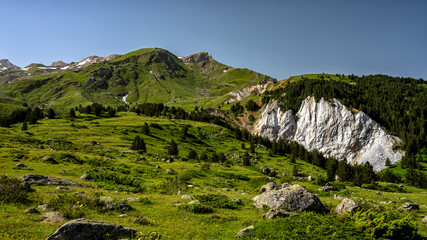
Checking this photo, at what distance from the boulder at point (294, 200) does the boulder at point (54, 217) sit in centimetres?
1538

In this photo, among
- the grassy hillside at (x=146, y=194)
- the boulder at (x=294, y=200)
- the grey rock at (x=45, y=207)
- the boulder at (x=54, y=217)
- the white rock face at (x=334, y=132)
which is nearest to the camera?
the boulder at (x=54, y=217)

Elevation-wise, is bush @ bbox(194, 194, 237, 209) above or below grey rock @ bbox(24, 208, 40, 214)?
below

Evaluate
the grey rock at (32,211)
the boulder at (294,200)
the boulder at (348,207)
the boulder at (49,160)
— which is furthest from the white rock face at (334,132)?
the grey rock at (32,211)

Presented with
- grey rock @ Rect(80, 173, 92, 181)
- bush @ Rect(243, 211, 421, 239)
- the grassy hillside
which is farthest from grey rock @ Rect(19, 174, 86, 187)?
bush @ Rect(243, 211, 421, 239)

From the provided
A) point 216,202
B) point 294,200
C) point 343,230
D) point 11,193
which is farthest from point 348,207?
point 11,193

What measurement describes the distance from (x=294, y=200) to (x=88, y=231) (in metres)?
15.5

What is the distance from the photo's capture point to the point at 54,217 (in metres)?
12.0

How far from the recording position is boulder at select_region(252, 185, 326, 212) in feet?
55.7

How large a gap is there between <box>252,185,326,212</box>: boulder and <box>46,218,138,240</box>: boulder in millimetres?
12788

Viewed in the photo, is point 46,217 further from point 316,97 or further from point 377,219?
point 316,97

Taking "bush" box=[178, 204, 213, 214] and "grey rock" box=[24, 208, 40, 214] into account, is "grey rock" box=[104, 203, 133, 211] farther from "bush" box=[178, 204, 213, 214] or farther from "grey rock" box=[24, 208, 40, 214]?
"bush" box=[178, 204, 213, 214]

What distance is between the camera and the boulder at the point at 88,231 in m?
8.90

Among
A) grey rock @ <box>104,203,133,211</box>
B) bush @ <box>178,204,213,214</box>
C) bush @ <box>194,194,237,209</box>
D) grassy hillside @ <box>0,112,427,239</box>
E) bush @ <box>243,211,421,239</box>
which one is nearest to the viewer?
bush @ <box>243,211,421,239</box>

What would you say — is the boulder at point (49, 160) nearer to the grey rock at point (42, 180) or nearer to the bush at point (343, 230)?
the grey rock at point (42, 180)
